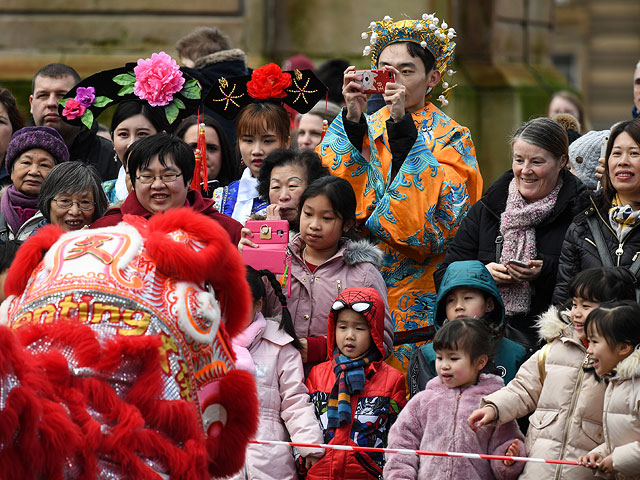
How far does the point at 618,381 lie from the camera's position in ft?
16.8

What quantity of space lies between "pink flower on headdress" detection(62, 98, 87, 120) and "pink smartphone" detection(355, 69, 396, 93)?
1.66m

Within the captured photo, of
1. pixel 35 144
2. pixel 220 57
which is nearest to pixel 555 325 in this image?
pixel 35 144

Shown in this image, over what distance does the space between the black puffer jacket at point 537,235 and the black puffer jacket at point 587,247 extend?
0.17m

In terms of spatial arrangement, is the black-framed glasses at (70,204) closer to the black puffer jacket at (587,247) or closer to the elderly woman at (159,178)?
the elderly woman at (159,178)

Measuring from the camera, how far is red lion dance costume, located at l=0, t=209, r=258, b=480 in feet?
12.4

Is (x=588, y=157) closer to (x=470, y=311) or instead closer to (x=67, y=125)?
(x=470, y=311)

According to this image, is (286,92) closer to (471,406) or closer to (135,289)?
(471,406)

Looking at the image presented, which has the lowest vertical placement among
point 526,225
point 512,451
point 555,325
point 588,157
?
point 512,451

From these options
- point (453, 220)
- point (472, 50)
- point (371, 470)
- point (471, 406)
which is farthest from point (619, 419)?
point (472, 50)

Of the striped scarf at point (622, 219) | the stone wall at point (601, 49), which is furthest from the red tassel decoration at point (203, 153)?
the stone wall at point (601, 49)

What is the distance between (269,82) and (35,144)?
1.41m

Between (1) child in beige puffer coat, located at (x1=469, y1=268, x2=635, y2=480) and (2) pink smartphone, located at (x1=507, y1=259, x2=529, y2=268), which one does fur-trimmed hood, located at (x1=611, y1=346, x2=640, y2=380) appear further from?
(2) pink smartphone, located at (x1=507, y1=259, x2=529, y2=268)

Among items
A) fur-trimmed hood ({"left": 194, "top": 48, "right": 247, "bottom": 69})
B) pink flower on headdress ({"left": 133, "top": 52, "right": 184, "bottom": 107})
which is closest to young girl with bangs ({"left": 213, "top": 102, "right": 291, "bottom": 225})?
pink flower on headdress ({"left": 133, "top": 52, "right": 184, "bottom": 107})

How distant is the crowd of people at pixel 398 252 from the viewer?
5.38 m
